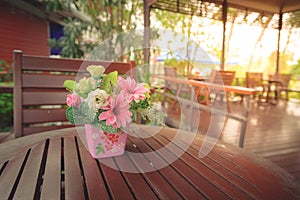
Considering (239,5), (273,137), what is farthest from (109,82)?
(239,5)

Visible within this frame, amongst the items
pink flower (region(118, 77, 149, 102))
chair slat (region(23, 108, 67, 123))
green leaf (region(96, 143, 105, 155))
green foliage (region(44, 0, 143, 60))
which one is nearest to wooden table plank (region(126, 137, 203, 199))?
green leaf (region(96, 143, 105, 155))

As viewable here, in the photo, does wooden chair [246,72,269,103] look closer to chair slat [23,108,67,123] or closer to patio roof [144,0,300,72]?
patio roof [144,0,300,72]

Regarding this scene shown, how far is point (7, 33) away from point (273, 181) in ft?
20.9

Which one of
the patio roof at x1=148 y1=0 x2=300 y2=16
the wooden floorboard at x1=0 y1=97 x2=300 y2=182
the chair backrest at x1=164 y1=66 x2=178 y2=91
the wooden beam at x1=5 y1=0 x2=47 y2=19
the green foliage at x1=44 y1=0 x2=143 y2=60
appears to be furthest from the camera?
the wooden beam at x1=5 y1=0 x2=47 y2=19

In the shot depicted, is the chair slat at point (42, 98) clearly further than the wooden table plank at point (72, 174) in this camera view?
Yes

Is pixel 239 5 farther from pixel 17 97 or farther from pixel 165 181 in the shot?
pixel 165 181

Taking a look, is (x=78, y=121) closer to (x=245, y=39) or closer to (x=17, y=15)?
(x=17, y=15)

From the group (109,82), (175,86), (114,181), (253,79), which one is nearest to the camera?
(114,181)

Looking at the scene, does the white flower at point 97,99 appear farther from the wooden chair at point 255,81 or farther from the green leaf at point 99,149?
the wooden chair at point 255,81

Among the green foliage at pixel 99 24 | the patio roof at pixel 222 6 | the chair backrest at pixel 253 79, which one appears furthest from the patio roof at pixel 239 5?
the chair backrest at pixel 253 79

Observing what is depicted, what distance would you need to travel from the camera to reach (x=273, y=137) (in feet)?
9.14

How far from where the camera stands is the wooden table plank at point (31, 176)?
55 cm

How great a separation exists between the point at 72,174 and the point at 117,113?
0.23 metres

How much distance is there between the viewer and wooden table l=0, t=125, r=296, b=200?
57cm
